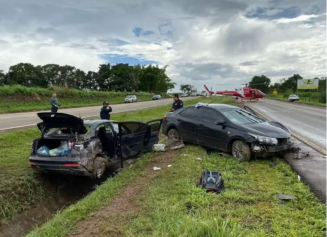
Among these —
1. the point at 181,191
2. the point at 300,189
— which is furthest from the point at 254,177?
the point at 181,191

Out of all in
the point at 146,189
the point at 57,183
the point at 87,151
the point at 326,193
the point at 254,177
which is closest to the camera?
the point at 326,193

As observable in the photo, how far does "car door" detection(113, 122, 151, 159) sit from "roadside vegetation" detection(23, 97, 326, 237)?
114 cm

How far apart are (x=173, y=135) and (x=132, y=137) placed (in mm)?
2177

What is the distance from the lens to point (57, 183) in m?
7.06

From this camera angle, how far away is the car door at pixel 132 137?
295 inches

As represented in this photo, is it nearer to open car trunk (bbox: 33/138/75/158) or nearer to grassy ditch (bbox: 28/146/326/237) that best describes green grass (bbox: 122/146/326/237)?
grassy ditch (bbox: 28/146/326/237)

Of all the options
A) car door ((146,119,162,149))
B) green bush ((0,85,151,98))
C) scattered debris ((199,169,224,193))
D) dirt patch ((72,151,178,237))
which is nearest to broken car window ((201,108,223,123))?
car door ((146,119,162,149))

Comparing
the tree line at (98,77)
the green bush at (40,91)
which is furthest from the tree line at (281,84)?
the green bush at (40,91)

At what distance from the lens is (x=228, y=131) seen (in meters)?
7.61

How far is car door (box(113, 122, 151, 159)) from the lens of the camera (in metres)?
7.48

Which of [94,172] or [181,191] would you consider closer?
[181,191]

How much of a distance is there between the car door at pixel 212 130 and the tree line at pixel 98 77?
78883 mm

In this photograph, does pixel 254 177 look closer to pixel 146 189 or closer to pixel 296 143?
pixel 146 189

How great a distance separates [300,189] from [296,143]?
5039 millimetres
